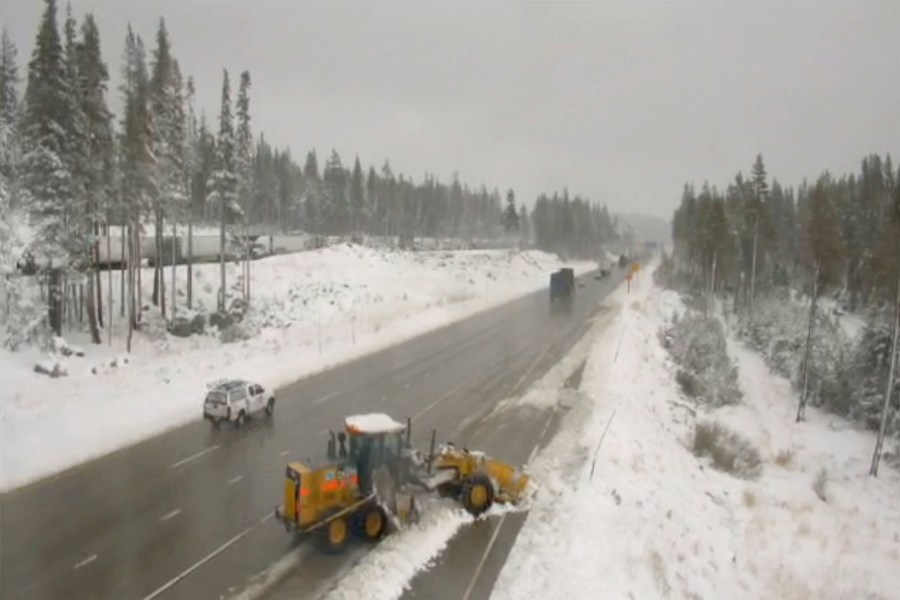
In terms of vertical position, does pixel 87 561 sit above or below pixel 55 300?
below

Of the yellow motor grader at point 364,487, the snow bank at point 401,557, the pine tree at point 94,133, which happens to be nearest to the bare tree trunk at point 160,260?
the pine tree at point 94,133

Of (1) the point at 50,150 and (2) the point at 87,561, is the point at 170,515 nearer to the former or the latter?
(2) the point at 87,561

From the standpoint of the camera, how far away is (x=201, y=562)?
43.1ft

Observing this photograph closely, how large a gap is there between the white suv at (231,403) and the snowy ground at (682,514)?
35.2 ft

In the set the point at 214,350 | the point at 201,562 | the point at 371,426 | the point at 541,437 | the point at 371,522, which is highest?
the point at 371,426

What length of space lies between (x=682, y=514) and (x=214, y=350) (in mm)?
27769

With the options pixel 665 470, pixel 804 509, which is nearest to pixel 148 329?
pixel 665 470

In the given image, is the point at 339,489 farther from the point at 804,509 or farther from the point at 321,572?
the point at 804,509

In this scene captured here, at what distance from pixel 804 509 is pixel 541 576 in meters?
13.2

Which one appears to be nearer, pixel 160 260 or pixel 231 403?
pixel 231 403

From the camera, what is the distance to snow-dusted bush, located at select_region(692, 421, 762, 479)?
2416cm

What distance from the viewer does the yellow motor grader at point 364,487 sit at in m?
13.6

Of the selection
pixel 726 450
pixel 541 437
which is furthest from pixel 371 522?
pixel 726 450

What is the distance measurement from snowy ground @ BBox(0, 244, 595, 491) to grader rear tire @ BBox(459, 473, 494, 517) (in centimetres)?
1144
